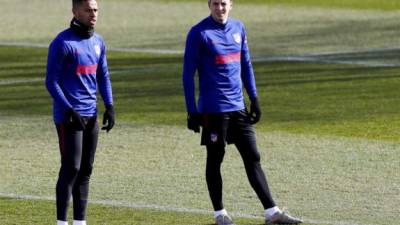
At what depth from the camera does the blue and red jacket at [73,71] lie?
1106 cm

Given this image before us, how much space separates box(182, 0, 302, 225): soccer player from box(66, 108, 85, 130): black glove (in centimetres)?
107

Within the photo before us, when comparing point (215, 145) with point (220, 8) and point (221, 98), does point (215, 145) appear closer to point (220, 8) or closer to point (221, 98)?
point (221, 98)

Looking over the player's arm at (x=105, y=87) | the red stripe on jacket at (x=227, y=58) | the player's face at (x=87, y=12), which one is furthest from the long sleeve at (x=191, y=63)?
the player's face at (x=87, y=12)

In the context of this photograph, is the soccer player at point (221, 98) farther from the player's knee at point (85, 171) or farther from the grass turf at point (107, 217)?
the player's knee at point (85, 171)

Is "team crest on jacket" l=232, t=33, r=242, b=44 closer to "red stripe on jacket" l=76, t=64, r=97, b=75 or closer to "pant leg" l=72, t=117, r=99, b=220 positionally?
"red stripe on jacket" l=76, t=64, r=97, b=75

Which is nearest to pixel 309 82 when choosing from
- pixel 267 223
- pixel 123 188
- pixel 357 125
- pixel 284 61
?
pixel 284 61

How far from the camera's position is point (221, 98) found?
11.9 meters

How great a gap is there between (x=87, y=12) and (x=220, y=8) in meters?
1.22

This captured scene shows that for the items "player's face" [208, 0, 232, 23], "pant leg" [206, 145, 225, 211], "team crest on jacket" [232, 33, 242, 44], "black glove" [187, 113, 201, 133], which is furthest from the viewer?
"pant leg" [206, 145, 225, 211]

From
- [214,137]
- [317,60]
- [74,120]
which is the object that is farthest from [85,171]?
[317,60]

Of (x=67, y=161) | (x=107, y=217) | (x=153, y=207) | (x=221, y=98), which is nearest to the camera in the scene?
(x=67, y=161)

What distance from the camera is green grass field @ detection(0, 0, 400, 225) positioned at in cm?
1298

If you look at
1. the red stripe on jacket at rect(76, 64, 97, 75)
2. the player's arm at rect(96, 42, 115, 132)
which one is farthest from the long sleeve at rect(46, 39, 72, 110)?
the player's arm at rect(96, 42, 115, 132)

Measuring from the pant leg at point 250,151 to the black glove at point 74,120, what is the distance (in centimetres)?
149
